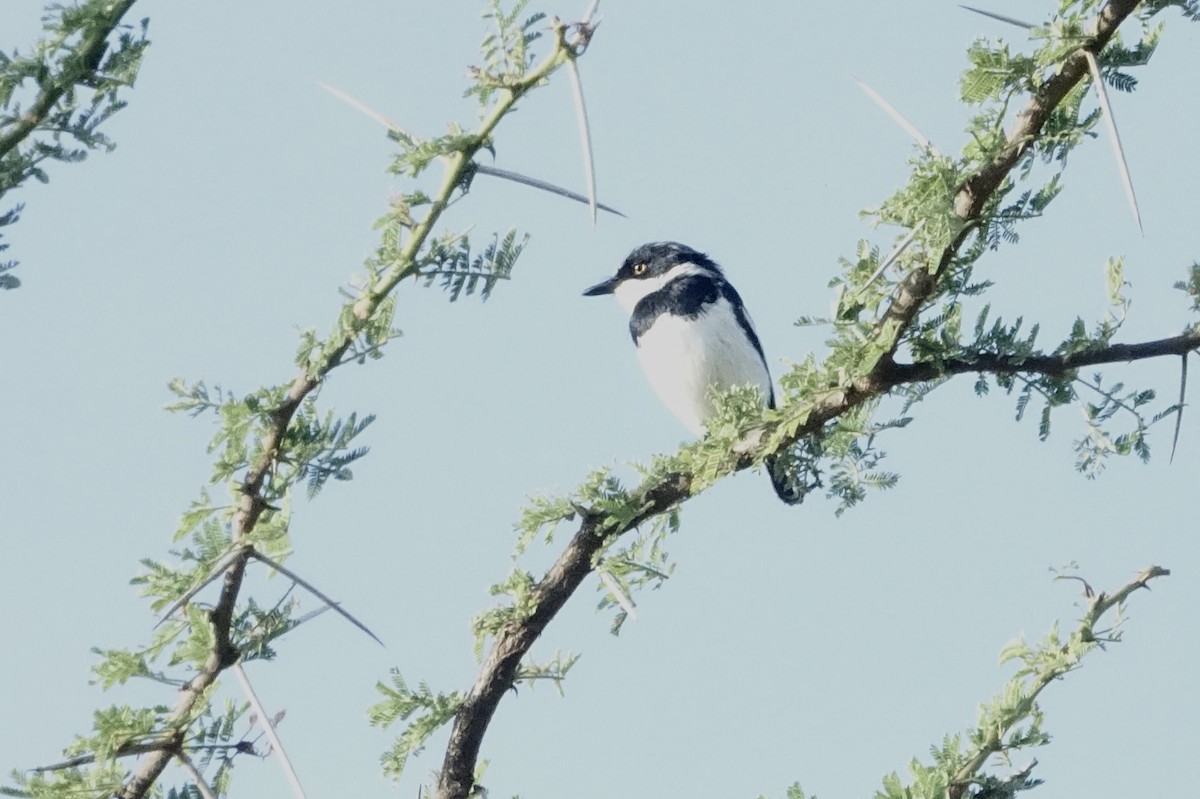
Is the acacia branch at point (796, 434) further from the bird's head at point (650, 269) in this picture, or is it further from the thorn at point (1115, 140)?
the bird's head at point (650, 269)

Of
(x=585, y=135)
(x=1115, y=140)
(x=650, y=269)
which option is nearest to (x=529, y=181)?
(x=585, y=135)

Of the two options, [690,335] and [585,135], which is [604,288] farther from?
[585,135]

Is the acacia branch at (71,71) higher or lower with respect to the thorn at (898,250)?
higher

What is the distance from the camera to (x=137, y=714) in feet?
9.09

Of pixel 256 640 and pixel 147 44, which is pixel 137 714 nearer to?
pixel 256 640

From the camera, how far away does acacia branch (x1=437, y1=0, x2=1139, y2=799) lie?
2996mm

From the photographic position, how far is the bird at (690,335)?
292 inches

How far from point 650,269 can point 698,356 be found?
944mm

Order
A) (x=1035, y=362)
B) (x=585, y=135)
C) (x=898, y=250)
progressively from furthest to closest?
(x=1035, y=362) → (x=898, y=250) → (x=585, y=135)

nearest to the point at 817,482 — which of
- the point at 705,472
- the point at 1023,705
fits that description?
the point at 705,472

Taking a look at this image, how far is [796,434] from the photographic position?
11.3 feet

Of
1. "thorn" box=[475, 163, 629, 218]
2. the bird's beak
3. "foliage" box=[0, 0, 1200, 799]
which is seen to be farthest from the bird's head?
"thorn" box=[475, 163, 629, 218]

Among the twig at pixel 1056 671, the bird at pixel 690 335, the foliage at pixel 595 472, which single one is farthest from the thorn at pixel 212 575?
the bird at pixel 690 335

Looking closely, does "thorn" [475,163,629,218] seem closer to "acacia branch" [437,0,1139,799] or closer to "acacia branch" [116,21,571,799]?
"acacia branch" [116,21,571,799]
